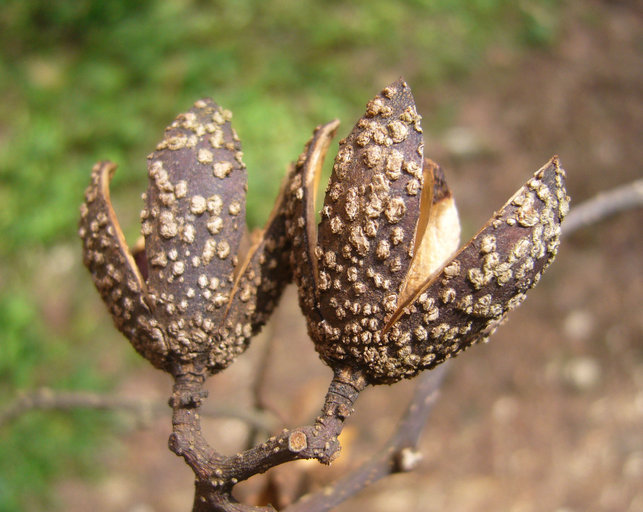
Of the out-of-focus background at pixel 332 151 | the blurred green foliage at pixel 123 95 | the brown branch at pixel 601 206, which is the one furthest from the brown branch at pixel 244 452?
the blurred green foliage at pixel 123 95

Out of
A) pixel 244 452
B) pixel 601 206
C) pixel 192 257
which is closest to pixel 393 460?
pixel 244 452

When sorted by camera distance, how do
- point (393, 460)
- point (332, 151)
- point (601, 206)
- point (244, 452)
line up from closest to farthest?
point (244, 452)
point (393, 460)
point (601, 206)
point (332, 151)

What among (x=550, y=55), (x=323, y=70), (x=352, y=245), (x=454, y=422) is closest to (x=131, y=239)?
(x=323, y=70)

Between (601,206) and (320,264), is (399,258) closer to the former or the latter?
(320,264)

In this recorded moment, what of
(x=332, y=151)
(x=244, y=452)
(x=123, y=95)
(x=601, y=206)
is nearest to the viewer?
(x=244, y=452)

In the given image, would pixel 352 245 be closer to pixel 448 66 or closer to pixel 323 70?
pixel 323 70

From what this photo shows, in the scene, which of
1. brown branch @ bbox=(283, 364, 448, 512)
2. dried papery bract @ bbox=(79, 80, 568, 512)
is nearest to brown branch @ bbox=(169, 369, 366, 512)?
dried papery bract @ bbox=(79, 80, 568, 512)
